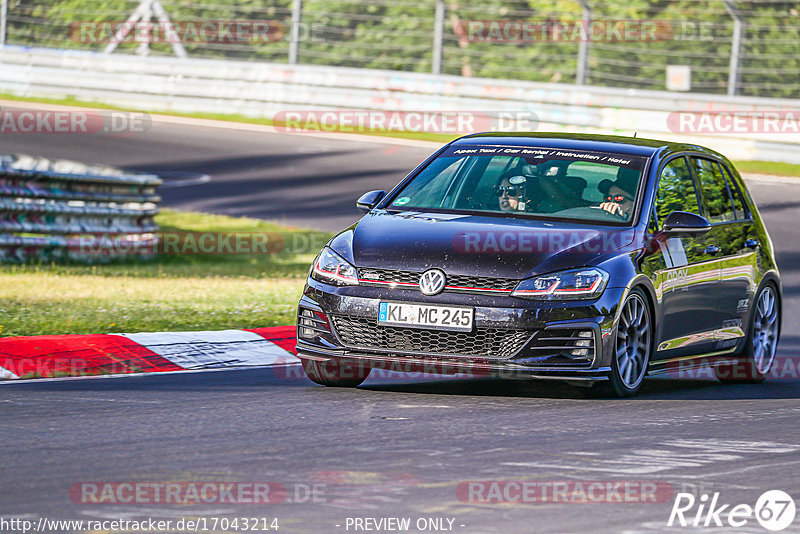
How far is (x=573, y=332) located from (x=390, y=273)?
3.53 feet

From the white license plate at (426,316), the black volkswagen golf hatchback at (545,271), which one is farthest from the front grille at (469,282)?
the white license plate at (426,316)

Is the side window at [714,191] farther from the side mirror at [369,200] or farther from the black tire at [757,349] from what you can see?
the side mirror at [369,200]

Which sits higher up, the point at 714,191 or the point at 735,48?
the point at 735,48

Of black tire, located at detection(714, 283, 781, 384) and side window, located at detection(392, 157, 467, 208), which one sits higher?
side window, located at detection(392, 157, 467, 208)

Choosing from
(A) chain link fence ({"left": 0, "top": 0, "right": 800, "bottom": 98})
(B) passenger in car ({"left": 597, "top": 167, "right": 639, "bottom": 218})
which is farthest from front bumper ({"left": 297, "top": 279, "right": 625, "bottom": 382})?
(A) chain link fence ({"left": 0, "top": 0, "right": 800, "bottom": 98})

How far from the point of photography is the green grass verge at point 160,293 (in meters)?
10.9

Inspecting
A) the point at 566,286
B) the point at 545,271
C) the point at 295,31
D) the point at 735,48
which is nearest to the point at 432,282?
the point at 545,271

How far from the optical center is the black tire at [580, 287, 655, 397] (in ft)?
27.6

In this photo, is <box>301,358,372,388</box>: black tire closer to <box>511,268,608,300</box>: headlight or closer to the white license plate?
the white license plate

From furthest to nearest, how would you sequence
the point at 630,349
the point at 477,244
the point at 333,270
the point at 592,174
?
the point at 592,174, the point at 630,349, the point at 333,270, the point at 477,244

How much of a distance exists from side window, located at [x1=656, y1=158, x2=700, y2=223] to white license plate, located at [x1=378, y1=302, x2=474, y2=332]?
70.0 inches

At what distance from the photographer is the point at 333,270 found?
8477 mm

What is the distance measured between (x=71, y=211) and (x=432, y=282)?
7907 millimetres

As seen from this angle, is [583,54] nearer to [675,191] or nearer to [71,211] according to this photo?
[71,211]
